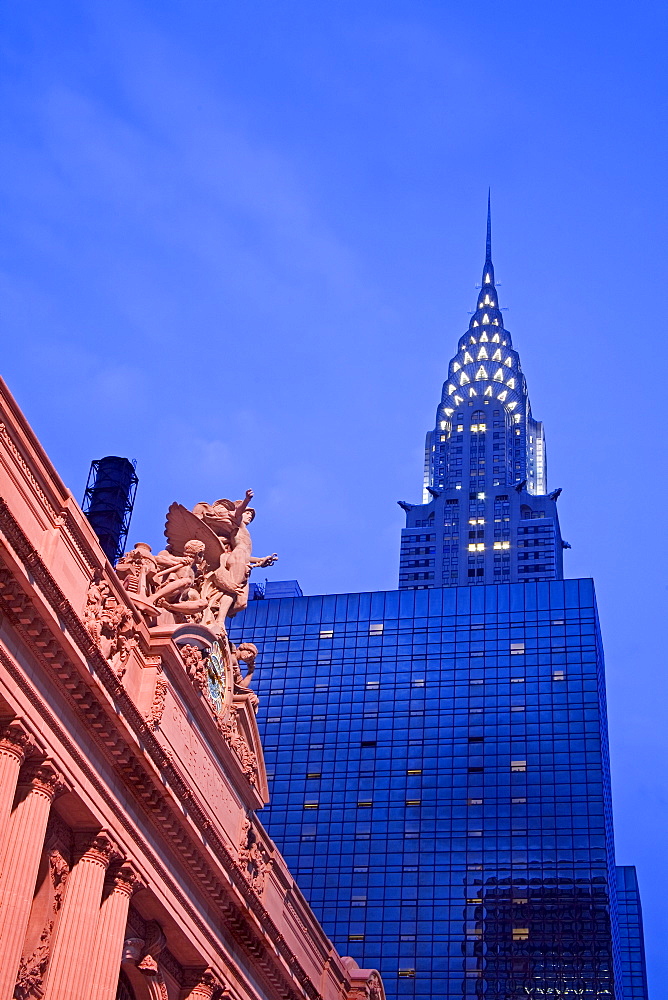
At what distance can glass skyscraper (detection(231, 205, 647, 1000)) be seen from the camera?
12150cm

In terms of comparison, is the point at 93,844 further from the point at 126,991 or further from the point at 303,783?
the point at 303,783

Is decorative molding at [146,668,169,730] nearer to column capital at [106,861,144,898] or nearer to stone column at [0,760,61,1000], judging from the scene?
column capital at [106,861,144,898]

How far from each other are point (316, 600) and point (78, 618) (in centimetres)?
11785

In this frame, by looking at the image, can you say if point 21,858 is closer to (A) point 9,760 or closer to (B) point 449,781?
(A) point 9,760

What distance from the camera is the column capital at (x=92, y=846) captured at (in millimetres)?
36156

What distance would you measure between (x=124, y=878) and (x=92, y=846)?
6.73 feet

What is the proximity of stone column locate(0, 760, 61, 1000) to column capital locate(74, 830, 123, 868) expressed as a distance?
3.13 m

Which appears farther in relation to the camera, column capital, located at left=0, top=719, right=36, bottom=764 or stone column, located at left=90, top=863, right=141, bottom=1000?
stone column, located at left=90, top=863, right=141, bottom=1000

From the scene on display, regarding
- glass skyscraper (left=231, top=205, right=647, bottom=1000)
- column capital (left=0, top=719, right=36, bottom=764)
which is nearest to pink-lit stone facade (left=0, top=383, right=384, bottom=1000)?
column capital (left=0, top=719, right=36, bottom=764)

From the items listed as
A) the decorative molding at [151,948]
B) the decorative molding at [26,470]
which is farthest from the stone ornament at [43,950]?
the decorative molding at [26,470]

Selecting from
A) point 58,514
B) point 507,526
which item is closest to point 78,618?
point 58,514

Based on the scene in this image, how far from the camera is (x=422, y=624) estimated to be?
147m

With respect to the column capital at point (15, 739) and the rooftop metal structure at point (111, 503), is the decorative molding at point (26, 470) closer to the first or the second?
the column capital at point (15, 739)

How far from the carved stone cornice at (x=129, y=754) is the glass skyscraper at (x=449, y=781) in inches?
3027
